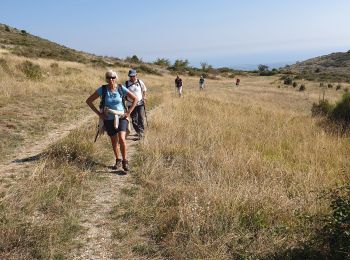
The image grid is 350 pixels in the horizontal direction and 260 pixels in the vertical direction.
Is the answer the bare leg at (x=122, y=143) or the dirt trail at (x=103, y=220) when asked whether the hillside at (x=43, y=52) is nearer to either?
the bare leg at (x=122, y=143)

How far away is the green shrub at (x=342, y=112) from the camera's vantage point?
17572 mm

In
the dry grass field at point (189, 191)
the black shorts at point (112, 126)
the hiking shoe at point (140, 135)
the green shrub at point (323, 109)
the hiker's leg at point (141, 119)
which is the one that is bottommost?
the green shrub at point (323, 109)

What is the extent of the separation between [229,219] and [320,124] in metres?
12.0

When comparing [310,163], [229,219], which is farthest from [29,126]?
[229,219]

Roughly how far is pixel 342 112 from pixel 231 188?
13.5 m

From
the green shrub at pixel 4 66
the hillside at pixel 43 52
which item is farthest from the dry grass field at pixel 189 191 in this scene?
the hillside at pixel 43 52

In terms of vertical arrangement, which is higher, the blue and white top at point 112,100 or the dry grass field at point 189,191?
the blue and white top at point 112,100

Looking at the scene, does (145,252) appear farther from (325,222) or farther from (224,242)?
(325,222)

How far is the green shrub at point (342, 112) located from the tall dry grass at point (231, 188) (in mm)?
6554

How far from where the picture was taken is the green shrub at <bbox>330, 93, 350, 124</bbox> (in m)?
17.6

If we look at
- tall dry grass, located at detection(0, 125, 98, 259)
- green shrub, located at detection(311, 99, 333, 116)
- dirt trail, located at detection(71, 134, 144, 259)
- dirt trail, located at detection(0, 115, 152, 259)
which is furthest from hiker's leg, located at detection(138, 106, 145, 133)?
green shrub, located at detection(311, 99, 333, 116)

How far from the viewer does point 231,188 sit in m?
6.21

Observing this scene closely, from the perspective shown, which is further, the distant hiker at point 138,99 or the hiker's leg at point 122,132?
the distant hiker at point 138,99

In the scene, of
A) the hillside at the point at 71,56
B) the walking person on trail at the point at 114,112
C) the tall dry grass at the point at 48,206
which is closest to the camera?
the tall dry grass at the point at 48,206
